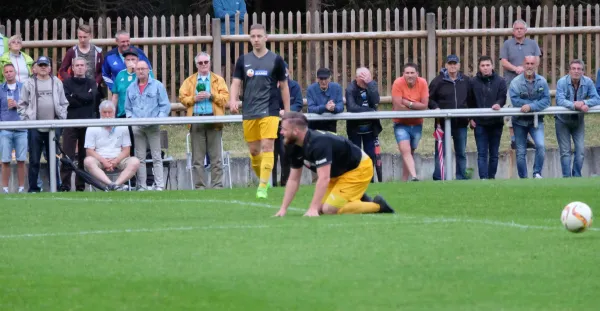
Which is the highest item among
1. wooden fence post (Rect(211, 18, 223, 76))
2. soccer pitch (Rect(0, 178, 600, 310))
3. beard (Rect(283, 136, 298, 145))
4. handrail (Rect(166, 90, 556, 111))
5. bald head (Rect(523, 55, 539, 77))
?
wooden fence post (Rect(211, 18, 223, 76))

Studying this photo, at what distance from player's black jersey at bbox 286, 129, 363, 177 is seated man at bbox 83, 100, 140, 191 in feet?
17.6

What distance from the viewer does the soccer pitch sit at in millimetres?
8781

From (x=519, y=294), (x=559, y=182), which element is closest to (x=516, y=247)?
(x=519, y=294)

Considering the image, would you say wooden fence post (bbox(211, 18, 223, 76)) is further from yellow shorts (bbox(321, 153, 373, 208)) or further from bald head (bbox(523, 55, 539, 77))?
yellow shorts (bbox(321, 153, 373, 208))

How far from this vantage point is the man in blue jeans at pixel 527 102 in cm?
1942

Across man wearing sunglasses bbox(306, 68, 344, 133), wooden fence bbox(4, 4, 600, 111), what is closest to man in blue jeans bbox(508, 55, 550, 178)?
man wearing sunglasses bbox(306, 68, 344, 133)

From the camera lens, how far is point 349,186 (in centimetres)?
1404

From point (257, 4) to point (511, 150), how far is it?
1199 centimetres

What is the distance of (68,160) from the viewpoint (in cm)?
1856

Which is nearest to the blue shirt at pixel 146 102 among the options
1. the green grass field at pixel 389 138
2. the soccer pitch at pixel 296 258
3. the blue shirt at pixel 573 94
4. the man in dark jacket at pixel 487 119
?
the green grass field at pixel 389 138

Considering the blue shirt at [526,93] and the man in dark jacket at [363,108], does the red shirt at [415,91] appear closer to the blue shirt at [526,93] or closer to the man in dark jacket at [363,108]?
the man in dark jacket at [363,108]

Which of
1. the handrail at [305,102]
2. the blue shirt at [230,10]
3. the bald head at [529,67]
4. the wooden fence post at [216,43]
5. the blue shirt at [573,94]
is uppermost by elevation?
the blue shirt at [230,10]

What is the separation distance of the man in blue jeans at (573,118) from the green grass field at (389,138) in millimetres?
3622

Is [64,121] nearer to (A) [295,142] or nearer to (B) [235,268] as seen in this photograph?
(A) [295,142]
